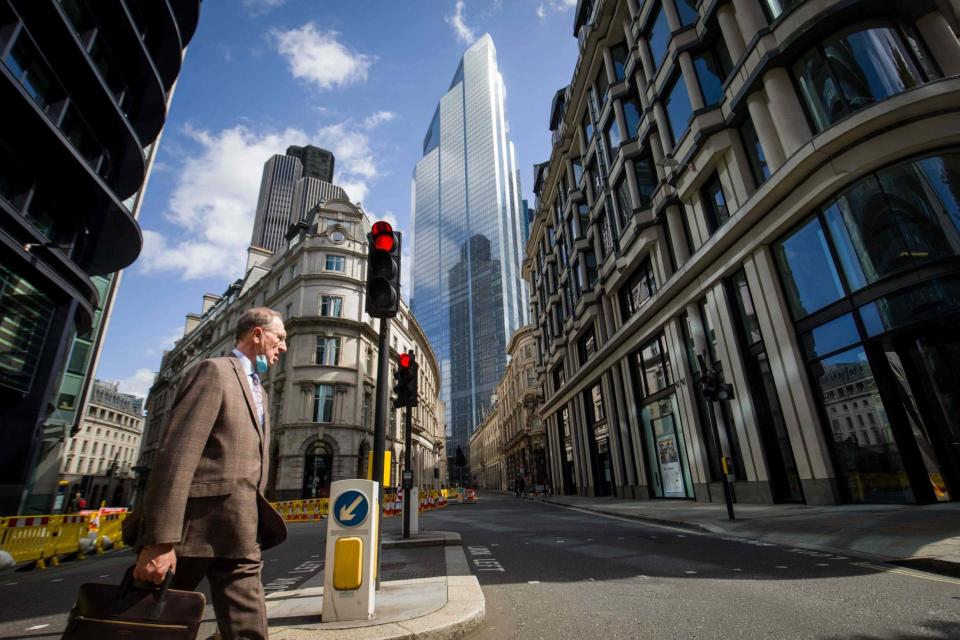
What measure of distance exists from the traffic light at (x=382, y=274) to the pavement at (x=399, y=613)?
2725 millimetres

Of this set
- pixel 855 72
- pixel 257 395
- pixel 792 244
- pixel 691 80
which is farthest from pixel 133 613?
pixel 691 80

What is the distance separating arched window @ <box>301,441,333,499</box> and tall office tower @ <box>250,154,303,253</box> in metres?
125

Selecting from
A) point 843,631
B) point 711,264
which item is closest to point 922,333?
point 711,264

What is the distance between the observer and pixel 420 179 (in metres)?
167

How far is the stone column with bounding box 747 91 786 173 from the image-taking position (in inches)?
495

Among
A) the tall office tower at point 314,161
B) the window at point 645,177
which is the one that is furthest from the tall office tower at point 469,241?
the window at point 645,177

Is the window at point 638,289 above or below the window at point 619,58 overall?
below

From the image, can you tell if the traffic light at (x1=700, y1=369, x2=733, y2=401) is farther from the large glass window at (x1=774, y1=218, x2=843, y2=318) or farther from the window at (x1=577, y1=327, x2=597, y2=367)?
the window at (x1=577, y1=327, x2=597, y2=367)

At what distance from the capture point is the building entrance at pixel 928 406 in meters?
9.04

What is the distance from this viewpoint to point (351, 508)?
384cm

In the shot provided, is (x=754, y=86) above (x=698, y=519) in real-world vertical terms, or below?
above

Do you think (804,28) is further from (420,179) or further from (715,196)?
(420,179)

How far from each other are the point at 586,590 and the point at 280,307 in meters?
35.8

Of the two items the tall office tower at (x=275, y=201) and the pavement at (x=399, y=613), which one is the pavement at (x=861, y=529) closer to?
Result: the pavement at (x=399, y=613)
